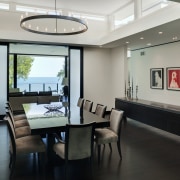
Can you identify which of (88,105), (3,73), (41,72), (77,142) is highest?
(41,72)

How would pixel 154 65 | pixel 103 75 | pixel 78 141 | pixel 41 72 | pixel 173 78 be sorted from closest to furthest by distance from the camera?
pixel 78 141 < pixel 173 78 < pixel 154 65 < pixel 103 75 < pixel 41 72

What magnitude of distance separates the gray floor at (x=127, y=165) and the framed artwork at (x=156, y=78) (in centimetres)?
325

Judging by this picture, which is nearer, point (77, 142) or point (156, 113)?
point (77, 142)

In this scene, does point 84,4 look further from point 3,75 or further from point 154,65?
point 3,75

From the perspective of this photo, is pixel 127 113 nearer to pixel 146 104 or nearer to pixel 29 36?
pixel 146 104

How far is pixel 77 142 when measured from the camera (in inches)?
122

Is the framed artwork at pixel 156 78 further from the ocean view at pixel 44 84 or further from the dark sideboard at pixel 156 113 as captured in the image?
the ocean view at pixel 44 84

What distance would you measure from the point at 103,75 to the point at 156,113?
12.4 ft

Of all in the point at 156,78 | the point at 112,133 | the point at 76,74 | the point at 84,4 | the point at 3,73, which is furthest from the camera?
the point at 76,74

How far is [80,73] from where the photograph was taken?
27.9 feet

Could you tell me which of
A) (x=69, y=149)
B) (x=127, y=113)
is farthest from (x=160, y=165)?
(x=127, y=113)

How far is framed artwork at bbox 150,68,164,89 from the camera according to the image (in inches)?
310

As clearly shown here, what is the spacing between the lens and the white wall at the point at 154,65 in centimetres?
724

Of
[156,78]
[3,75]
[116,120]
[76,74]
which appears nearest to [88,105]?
[116,120]
